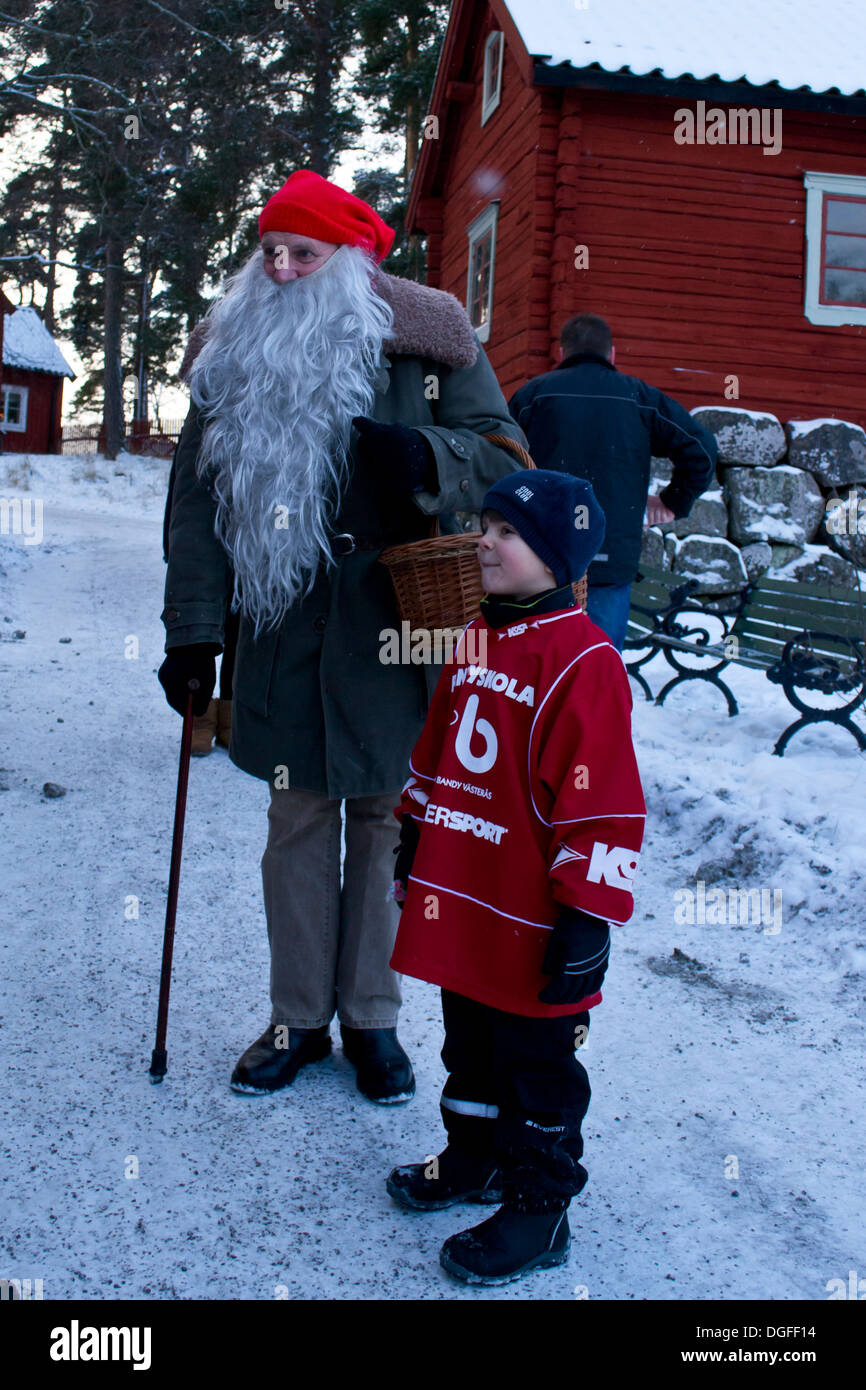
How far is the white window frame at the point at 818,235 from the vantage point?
1220 centimetres

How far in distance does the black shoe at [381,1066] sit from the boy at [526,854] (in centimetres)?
51

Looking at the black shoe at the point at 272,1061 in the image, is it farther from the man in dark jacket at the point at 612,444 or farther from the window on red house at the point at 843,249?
the window on red house at the point at 843,249

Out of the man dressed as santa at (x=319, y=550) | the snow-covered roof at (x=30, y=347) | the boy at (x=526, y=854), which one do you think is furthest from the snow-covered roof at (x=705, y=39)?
the snow-covered roof at (x=30, y=347)

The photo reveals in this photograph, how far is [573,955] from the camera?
1.91m

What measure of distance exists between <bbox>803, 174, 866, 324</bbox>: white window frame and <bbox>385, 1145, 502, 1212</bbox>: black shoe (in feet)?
38.7

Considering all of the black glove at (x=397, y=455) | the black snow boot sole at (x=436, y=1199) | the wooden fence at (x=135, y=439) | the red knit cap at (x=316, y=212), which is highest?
the wooden fence at (x=135, y=439)

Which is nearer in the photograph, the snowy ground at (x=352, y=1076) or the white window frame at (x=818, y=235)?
the snowy ground at (x=352, y=1076)

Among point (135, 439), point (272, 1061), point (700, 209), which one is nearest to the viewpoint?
point (272, 1061)

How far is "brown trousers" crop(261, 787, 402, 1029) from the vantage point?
9.17ft

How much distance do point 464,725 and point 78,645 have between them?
6849mm

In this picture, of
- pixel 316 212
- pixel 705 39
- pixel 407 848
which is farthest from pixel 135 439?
pixel 407 848

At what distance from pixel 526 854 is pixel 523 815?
7 cm

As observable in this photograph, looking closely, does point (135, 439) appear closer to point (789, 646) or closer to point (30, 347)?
point (30, 347)
